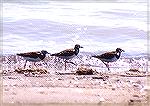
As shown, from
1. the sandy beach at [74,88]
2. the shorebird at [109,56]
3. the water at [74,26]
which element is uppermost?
the water at [74,26]

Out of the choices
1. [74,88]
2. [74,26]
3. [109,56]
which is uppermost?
[74,26]

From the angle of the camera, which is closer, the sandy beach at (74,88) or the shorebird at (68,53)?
the sandy beach at (74,88)

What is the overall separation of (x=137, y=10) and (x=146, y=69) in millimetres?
507

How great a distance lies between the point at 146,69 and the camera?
3.62 metres

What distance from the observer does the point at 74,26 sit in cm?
356

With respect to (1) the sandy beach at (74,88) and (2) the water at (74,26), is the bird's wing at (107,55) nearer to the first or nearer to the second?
(2) the water at (74,26)

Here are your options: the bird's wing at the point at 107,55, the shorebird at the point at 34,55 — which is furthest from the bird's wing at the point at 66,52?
the bird's wing at the point at 107,55

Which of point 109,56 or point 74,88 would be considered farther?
point 109,56

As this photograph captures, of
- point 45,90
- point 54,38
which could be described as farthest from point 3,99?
point 54,38

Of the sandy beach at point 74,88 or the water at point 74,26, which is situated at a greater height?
the water at point 74,26

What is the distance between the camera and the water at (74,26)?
3.54m

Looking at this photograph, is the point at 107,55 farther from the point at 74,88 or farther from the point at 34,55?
the point at 34,55

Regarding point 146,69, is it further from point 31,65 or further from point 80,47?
point 31,65

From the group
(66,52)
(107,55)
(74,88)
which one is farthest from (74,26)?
(74,88)
